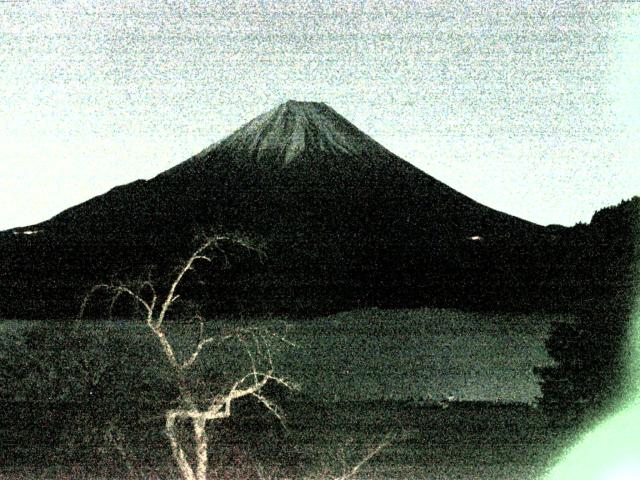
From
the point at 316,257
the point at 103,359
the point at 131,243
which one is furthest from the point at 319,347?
the point at 131,243

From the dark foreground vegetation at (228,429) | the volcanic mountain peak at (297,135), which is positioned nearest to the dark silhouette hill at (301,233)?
the volcanic mountain peak at (297,135)

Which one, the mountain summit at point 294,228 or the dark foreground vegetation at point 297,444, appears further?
the mountain summit at point 294,228

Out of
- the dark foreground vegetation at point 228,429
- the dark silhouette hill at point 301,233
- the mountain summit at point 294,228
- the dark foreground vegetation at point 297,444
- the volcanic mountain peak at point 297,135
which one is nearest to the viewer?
the dark foreground vegetation at point 297,444

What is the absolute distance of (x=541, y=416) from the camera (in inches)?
628

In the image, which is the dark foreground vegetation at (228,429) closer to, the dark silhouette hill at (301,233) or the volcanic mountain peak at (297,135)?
the dark silhouette hill at (301,233)

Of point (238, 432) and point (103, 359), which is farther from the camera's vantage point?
point (103, 359)

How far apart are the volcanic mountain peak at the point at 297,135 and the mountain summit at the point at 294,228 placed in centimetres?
12

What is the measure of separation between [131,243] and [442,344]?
1373 inches

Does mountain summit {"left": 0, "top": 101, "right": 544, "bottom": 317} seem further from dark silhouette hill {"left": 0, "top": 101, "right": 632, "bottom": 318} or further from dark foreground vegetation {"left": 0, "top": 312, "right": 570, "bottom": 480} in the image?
dark foreground vegetation {"left": 0, "top": 312, "right": 570, "bottom": 480}

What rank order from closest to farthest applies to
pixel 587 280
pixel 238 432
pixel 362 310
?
pixel 587 280 < pixel 238 432 < pixel 362 310

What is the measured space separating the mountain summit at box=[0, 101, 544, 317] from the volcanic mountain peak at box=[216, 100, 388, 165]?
0.38 feet

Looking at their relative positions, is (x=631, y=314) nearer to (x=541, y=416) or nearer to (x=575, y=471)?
(x=575, y=471)

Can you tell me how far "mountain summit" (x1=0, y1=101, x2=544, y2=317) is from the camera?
137ft

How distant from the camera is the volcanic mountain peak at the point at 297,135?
249 feet
